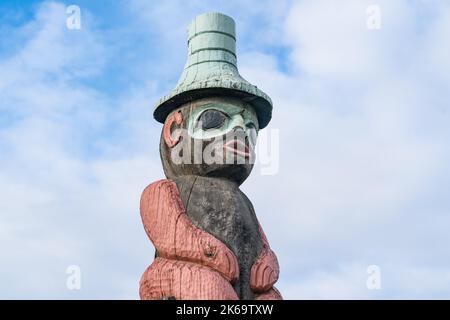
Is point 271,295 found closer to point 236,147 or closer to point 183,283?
point 183,283

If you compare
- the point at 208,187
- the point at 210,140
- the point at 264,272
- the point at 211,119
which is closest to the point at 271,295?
the point at 264,272

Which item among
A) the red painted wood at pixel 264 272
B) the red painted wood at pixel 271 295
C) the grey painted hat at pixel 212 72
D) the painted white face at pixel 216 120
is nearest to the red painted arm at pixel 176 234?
the red painted wood at pixel 264 272

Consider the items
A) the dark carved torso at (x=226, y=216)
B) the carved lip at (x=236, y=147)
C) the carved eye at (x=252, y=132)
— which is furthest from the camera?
the carved eye at (x=252, y=132)

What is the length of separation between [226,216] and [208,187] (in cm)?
42

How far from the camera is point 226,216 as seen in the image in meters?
7.29

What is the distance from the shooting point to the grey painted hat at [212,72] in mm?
7809

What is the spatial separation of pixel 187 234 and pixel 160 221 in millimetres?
371

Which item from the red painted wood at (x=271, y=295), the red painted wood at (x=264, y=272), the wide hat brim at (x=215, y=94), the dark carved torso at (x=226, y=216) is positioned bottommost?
the red painted wood at (x=271, y=295)

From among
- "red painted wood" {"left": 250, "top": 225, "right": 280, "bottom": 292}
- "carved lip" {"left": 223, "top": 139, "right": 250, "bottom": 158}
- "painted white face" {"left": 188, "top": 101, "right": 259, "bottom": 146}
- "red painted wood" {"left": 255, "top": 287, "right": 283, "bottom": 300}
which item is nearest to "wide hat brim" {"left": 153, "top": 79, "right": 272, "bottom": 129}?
"painted white face" {"left": 188, "top": 101, "right": 259, "bottom": 146}

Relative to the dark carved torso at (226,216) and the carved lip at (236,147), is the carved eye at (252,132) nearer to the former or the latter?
the carved lip at (236,147)

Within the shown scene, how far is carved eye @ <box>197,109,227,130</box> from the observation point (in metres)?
7.76
